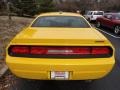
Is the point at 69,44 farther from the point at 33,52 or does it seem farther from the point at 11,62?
the point at 11,62

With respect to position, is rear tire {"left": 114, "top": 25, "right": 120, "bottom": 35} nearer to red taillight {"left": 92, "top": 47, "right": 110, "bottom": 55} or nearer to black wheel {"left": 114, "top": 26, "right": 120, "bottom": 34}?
black wheel {"left": 114, "top": 26, "right": 120, "bottom": 34}

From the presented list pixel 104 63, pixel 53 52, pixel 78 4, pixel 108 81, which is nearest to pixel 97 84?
pixel 108 81

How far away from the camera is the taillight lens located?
474 cm

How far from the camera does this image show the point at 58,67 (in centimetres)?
460

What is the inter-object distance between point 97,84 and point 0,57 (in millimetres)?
3204

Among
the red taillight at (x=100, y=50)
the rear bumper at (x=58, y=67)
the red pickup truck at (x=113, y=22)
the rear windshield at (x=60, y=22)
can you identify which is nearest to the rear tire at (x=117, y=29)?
the red pickup truck at (x=113, y=22)

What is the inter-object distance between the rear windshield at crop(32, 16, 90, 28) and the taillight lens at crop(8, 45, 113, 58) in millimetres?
1790

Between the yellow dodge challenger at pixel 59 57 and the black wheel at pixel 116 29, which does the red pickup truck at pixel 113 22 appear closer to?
the black wheel at pixel 116 29

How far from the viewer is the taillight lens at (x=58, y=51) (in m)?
4.74

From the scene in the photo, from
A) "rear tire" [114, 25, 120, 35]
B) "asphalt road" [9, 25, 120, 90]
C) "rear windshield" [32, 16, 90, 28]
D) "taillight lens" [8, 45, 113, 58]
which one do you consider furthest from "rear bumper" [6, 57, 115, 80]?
"rear tire" [114, 25, 120, 35]

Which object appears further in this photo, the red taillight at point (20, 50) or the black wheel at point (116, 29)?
the black wheel at point (116, 29)

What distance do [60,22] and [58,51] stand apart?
1.98m

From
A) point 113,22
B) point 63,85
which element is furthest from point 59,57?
point 113,22

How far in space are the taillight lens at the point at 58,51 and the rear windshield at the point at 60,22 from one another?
5.87ft
